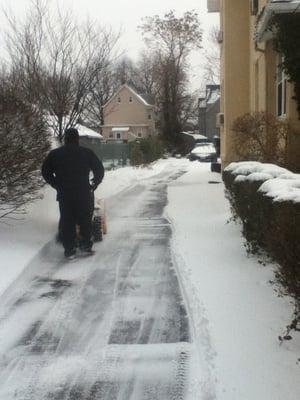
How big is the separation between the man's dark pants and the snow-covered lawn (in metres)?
0.51

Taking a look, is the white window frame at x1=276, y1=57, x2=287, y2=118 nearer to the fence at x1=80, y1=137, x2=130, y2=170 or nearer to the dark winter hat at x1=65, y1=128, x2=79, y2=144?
the dark winter hat at x1=65, y1=128, x2=79, y2=144

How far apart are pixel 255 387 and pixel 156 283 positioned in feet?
9.08

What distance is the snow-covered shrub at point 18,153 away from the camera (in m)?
8.05

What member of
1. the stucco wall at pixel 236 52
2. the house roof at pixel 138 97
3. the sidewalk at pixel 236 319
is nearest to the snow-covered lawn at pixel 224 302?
the sidewalk at pixel 236 319

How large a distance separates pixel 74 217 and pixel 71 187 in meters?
0.44

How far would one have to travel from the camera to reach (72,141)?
793 cm

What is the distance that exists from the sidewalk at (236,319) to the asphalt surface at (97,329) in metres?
0.19

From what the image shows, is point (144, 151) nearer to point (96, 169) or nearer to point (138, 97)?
point (96, 169)

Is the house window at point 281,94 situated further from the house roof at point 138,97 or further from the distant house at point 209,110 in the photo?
the distant house at point 209,110

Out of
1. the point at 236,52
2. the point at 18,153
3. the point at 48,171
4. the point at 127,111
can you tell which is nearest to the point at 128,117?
the point at 127,111

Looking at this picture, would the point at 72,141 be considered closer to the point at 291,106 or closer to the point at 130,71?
the point at 291,106

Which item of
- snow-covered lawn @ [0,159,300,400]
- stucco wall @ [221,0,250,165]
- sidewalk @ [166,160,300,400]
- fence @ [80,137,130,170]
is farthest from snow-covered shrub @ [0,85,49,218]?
fence @ [80,137,130,170]

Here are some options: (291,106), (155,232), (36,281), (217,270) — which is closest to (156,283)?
(217,270)

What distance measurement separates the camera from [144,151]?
36.1 metres
